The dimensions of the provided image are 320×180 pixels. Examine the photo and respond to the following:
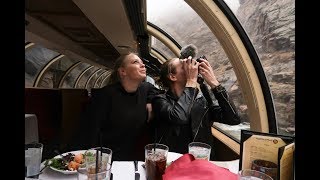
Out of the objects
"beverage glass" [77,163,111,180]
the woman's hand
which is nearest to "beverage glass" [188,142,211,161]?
"beverage glass" [77,163,111,180]

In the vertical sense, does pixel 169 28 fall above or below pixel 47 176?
above

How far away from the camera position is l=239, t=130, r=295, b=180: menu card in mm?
1086

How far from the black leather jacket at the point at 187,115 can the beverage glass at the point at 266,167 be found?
3.26ft

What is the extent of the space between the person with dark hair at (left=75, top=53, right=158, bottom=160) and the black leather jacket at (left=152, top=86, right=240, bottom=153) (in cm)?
16

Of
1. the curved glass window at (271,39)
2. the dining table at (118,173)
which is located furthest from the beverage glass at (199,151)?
the curved glass window at (271,39)

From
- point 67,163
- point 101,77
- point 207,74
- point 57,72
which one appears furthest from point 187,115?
point 101,77

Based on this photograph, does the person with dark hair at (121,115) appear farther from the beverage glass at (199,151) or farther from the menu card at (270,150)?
the menu card at (270,150)

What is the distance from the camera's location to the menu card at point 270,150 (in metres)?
1.09

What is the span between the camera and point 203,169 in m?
1.21

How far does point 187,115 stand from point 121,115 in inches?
23.3
